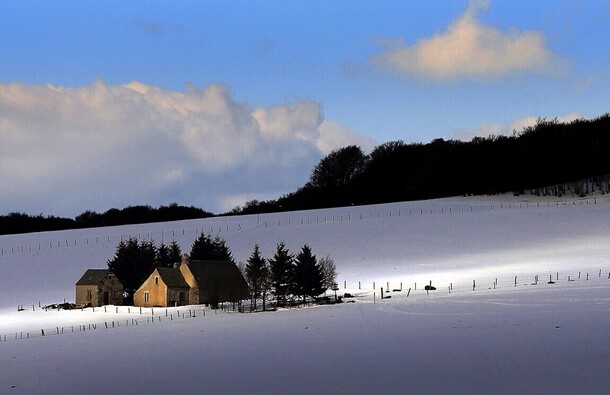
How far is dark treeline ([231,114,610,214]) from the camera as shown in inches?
5231

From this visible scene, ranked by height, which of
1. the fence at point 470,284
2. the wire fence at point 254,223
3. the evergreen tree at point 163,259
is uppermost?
the wire fence at point 254,223

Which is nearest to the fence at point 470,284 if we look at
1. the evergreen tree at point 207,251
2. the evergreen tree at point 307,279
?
the evergreen tree at point 307,279

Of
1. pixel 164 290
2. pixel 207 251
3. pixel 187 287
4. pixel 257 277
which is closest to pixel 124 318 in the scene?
pixel 164 290

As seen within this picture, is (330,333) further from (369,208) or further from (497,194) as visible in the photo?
(497,194)

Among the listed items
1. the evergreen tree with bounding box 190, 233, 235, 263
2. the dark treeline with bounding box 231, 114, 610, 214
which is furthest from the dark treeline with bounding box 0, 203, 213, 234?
the evergreen tree with bounding box 190, 233, 235, 263

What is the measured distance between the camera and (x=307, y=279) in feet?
200

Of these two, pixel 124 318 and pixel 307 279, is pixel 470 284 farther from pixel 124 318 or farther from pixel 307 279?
pixel 124 318

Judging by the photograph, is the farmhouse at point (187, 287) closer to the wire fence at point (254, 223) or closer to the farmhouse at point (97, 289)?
the farmhouse at point (97, 289)

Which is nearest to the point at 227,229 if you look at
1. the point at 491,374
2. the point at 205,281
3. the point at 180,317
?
the point at 205,281

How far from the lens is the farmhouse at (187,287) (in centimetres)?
6556

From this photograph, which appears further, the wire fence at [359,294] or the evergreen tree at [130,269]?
the evergreen tree at [130,269]

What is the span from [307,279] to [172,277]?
11.9 meters

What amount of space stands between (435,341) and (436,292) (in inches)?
963

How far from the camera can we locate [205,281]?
66.8m
